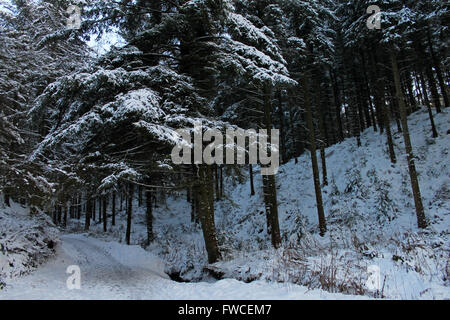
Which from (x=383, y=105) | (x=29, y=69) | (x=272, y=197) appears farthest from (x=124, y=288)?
(x=383, y=105)

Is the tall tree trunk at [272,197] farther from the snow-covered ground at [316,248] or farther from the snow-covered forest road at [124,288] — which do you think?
the snow-covered forest road at [124,288]

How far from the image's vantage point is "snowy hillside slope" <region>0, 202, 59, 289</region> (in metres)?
7.26

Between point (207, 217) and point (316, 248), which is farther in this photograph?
point (207, 217)

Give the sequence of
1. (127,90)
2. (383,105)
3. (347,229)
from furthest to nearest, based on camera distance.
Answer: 1. (383,105)
2. (347,229)
3. (127,90)

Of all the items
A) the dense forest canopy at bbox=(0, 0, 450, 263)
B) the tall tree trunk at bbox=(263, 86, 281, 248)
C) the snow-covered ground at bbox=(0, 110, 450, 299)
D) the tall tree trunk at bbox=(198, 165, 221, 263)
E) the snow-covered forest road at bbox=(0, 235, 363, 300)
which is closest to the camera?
the snow-covered forest road at bbox=(0, 235, 363, 300)

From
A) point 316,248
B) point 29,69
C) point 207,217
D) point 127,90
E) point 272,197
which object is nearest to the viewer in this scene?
point 127,90

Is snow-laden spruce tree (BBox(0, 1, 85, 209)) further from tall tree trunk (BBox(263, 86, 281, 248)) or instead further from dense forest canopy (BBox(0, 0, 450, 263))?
tall tree trunk (BBox(263, 86, 281, 248))

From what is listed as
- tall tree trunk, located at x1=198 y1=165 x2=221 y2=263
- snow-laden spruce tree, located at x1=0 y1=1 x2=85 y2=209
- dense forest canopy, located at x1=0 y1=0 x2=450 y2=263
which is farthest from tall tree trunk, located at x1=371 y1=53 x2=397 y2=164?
snow-laden spruce tree, located at x1=0 y1=1 x2=85 y2=209

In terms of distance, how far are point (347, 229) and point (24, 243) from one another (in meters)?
14.6

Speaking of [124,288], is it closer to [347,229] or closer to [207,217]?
[207,217]

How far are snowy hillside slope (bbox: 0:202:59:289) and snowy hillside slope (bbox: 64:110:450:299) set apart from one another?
15.2 ft

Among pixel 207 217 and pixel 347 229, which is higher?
pixel 207 217

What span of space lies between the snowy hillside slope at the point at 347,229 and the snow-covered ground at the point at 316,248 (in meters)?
0.04

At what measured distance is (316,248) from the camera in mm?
7465
